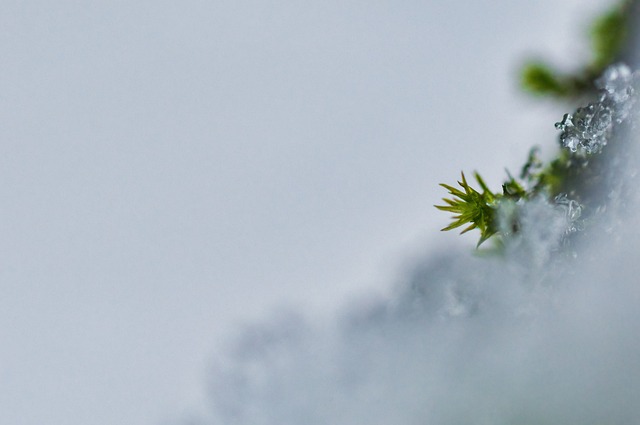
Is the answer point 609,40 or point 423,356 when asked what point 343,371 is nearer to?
point 423,356

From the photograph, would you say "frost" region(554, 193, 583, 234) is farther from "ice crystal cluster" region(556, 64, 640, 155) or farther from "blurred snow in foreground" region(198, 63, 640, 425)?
"ice crystal cluster" region(556, 64, 640, 155)

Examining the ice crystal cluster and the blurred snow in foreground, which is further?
the ice crystal cluster

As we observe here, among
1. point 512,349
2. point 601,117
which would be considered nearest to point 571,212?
point 601,117

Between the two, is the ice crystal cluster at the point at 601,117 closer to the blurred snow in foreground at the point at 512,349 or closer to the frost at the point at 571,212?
the blurred snow in foreground at the point at 512,349

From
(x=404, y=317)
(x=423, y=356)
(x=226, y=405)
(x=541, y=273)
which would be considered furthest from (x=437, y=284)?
(x=226, y=405)

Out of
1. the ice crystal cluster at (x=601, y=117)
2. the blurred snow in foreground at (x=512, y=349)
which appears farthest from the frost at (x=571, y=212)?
the ice crystal cluster at (x=601, y=117)

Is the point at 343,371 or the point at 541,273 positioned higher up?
the point at 343,371

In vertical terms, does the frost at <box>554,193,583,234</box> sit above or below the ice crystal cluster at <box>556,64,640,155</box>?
below

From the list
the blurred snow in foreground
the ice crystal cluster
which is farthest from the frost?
the ice crystal cluster

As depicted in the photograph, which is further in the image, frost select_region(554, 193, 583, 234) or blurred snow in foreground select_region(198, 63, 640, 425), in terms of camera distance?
frost select_region(554, 193, 583, 234)
